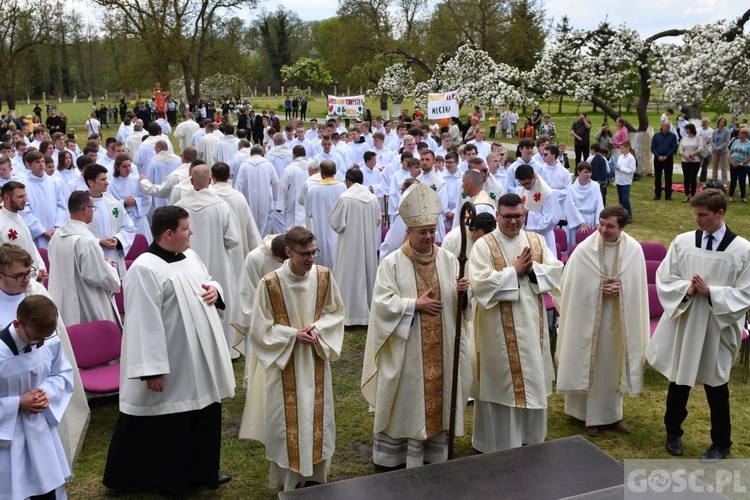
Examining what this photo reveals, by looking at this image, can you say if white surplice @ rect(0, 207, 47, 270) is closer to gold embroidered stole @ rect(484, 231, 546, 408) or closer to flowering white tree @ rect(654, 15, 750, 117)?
gold embroidered stole @ rect(484, 231, 546, 408)

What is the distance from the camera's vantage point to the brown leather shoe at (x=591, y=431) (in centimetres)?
661

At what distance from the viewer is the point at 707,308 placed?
5.82 meters

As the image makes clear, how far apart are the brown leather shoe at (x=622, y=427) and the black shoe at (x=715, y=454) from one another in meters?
0.75

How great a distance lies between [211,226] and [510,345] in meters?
3.80

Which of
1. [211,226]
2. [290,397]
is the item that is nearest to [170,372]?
[290,397]

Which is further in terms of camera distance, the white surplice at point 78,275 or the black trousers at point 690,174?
the black trousers at point 690,174

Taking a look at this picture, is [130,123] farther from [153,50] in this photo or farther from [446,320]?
[153,50]

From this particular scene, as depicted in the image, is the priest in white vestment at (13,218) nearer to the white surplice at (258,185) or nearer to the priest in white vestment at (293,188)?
the white surplice at (258,185)

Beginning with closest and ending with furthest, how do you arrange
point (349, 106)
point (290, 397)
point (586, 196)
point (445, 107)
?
1. point (290, 397)
2. point (586, 196)
3. point (445, 107)
4. point (349, 106)

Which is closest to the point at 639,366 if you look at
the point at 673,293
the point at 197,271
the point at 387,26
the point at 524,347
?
→ the point at 673,293

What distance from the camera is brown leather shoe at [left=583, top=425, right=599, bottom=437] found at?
6605 millimetres

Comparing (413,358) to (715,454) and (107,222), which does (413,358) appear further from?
(107,222)

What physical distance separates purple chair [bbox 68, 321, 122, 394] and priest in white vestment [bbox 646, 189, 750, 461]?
4603mm

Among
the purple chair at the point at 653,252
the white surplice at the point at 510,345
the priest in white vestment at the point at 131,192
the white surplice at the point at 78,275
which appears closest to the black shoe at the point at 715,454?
the white surplice at the point at 510,345
